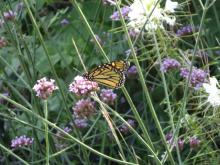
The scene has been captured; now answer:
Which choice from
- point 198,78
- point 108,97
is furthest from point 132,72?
point 198,78

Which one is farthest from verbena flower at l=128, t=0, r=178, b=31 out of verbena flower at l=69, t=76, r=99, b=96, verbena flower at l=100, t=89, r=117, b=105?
verbena flower at l=100, t=89, r=117, b=105

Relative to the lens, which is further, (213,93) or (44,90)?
(213,93)

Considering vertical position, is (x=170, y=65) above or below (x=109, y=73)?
below

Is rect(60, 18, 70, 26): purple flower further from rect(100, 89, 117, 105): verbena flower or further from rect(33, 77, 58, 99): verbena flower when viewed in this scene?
rect(33, 77, 58, 99): verbena flower

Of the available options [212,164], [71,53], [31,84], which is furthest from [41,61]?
[212,164]

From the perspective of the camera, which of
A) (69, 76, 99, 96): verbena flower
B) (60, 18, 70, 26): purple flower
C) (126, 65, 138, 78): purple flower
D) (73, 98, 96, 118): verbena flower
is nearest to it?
(69, 76, 99, 96): verbena flower

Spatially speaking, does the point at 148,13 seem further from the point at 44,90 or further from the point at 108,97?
the point at 108,97

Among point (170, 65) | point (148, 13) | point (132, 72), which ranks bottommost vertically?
point (132, 72)

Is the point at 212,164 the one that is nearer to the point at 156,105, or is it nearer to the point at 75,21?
the point at 156,105

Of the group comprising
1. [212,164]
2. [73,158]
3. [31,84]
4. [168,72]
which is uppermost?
[31,84]
